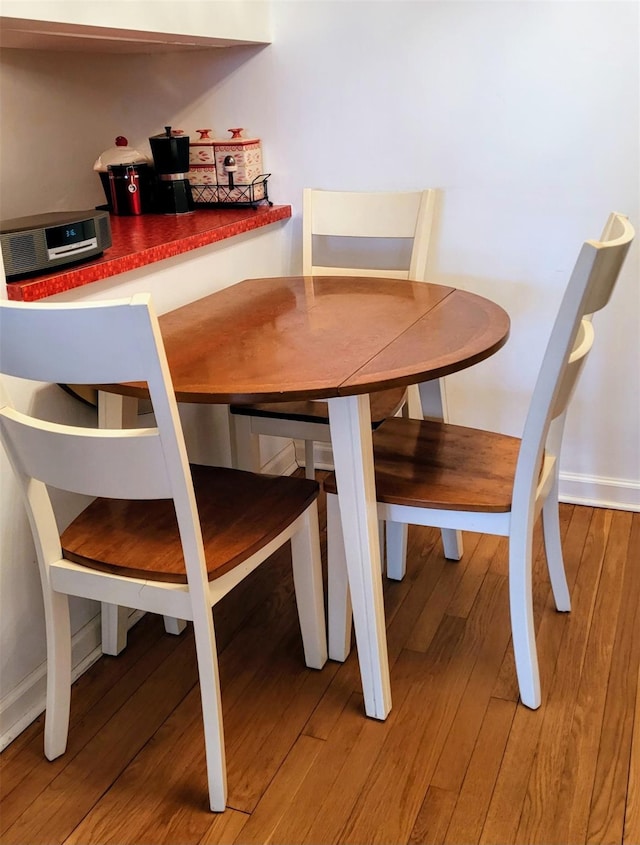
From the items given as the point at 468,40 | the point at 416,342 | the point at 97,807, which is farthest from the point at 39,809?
the point at 468,40

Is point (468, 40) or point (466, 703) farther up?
point (468, 40)

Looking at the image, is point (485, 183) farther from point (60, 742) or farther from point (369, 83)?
point (60, 742)

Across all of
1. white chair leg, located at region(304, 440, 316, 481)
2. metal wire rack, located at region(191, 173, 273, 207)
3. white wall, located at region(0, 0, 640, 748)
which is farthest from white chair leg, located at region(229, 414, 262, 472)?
metal wire rack, located at region(191, 173, 273, 207)

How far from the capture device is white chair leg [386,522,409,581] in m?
2.01

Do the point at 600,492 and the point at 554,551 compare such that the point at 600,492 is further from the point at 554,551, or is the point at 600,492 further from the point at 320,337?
the point at 320,337

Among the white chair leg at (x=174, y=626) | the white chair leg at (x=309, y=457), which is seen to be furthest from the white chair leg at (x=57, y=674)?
the white chair leg at (x=309, y=457)

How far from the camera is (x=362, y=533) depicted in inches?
59.1

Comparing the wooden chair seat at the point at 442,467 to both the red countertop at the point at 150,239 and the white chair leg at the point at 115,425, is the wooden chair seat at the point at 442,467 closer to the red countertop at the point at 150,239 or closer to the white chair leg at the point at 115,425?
the white chair leg at the point at 115,425

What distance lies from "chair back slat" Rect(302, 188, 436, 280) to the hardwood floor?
93 centimetres

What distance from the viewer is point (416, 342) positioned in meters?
1.56

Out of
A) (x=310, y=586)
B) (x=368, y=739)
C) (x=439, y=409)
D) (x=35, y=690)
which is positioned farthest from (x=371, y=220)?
(x=35, y=690)

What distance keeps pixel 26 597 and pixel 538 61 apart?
1845mm

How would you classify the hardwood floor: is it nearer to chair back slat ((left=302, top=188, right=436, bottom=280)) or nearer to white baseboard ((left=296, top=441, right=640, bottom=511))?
white baseboard ((left=296, top=441, right=640, bottom=511))

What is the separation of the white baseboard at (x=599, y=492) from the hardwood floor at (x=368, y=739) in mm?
383
